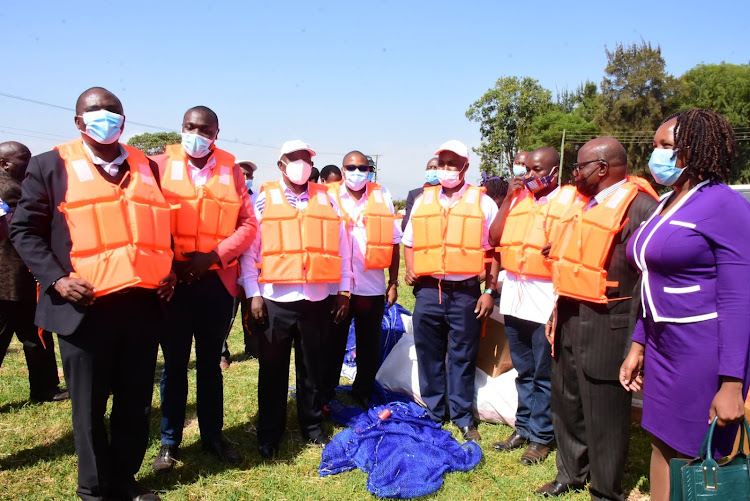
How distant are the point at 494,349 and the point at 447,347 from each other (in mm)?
468

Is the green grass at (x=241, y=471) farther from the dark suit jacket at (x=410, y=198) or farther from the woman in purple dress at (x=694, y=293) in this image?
the dark suit jacket at (x=410, y=198)

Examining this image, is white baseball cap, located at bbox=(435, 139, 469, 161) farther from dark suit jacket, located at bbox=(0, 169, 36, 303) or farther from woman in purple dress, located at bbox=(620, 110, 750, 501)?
dark suit jacket, located at bbox=(0, 169, 36, 303)

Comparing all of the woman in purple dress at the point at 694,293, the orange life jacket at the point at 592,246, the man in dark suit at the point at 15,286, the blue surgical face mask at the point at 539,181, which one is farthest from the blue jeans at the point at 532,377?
the man in dark suit at the point at 15,286

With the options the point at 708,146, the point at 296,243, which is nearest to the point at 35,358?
the point at 296,243

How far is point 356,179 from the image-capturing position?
503 cm

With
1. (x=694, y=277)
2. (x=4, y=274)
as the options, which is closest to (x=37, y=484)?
(x=4, y=274)

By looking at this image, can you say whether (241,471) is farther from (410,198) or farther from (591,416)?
(410,198)

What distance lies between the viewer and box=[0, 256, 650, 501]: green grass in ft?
11.5

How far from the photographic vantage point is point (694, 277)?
2.30m

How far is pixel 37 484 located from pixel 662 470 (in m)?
3.81

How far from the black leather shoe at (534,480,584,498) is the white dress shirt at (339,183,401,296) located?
215 cm

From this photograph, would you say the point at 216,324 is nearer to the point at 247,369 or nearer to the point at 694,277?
the point at 247,369

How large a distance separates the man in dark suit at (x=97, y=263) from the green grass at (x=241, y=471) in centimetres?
59

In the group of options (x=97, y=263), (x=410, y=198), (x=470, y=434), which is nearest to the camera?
(x=97, y=263)
